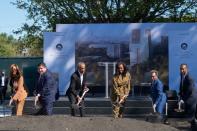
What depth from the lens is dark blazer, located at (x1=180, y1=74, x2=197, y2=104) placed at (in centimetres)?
1498

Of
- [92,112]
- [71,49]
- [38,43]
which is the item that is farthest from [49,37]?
[38,43]

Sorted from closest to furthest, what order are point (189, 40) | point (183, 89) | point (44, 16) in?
point (183, 89) < point (189, 40) < point (44, 16)

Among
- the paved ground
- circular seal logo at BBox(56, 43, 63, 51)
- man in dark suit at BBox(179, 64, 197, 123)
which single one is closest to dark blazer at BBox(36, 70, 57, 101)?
man in dark suit at BBox(179, 64, 197, 123)

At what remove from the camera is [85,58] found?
78.4ft

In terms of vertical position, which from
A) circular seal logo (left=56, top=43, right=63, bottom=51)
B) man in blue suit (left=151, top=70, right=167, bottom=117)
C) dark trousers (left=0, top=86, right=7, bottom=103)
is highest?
circular seal logo (left=56, top=43, right=63, bottom=51)

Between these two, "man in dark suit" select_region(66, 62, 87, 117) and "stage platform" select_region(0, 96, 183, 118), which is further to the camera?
"stage platform" select_region(0, 96, 183, 118)

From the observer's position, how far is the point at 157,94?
15.5 m

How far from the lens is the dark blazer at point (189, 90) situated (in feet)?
49.2

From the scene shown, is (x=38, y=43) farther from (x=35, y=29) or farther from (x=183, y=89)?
(x=183, y=89)

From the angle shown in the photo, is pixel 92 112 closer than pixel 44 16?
Yes

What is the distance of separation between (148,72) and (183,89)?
843 centimetres

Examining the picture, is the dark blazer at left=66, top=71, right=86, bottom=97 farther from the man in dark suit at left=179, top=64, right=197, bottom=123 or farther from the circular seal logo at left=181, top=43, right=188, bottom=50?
the circular seal logo at left=181, top=43, right=188, bottom=50

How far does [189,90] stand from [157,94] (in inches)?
35.1

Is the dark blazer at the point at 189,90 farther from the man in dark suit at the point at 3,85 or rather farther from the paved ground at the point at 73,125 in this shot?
the man in dark suit at the point at 3,85
